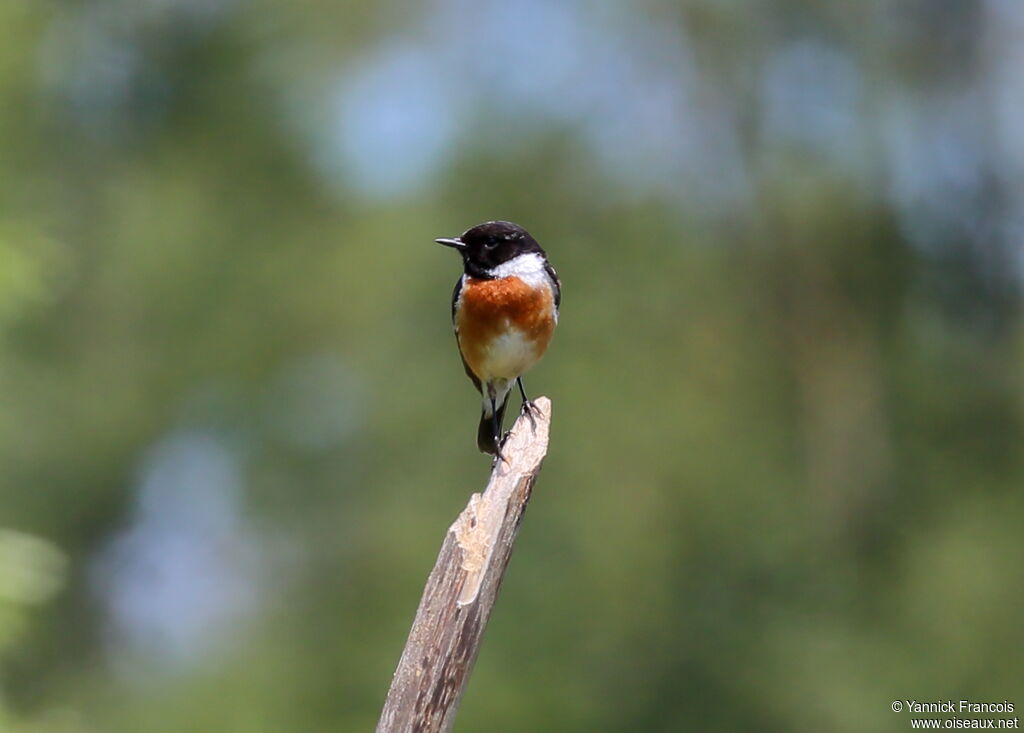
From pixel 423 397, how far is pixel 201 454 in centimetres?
569

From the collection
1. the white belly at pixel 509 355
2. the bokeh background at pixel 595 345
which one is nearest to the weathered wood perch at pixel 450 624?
the white belly at pixel 509 355

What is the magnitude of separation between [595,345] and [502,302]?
36.8ft

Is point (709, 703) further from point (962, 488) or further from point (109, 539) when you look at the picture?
point (109, 539)

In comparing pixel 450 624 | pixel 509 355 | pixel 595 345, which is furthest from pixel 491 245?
pixel 595 345

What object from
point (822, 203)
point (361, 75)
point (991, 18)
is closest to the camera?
point (991, 18)

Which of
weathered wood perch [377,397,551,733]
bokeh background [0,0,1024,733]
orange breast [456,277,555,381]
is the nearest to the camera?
weathered wood perch [377,397,551,733]

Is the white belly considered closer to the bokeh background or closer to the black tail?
the black tail

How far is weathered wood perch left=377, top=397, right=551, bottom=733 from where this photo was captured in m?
4.28

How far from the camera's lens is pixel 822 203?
1686 centimetres

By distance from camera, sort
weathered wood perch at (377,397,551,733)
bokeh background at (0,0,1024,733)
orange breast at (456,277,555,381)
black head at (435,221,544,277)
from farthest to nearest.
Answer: bokeh background at (0,0,1024,733)
black head at (435,221,544,277)
orange breast at (456,277,555,381)
weathered wood perch at (377,397,551,733)

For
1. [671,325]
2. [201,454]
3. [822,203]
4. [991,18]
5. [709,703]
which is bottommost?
[709,703]

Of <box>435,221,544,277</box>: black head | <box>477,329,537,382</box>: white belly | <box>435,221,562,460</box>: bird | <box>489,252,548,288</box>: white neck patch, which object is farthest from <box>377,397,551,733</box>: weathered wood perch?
<box>435,221,544,277</box>: black head

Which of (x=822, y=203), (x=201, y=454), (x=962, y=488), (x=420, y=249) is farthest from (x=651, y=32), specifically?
(x=201, y=454)

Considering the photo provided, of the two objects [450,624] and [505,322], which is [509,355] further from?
[450,624]
